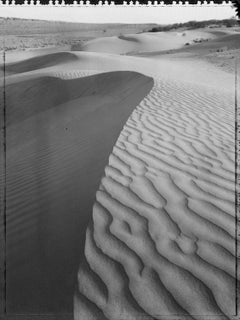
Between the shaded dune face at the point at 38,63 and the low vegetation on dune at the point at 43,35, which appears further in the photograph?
the low vegetation on dune at the point at 43,35

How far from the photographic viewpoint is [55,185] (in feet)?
15.7

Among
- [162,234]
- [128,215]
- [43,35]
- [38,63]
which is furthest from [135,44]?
[162,234]

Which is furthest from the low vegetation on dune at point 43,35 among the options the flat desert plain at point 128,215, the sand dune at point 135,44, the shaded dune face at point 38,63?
the flat desert plain at point 128,215

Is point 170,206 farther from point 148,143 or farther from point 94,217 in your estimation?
point 148,143

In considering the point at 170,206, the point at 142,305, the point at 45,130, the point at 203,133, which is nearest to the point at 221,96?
the point at 203,133

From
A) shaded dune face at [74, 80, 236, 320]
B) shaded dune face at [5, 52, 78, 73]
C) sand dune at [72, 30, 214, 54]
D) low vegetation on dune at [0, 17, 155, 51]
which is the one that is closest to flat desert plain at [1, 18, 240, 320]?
shaded dune face at [74, 80, 236, 320]

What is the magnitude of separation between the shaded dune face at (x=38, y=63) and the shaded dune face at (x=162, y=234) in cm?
1441

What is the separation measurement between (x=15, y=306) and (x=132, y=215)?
118 cm

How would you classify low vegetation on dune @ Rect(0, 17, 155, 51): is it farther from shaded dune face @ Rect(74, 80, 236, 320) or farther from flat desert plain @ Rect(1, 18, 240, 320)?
shaded dune face @ Rect(74, 80, 236, 320)

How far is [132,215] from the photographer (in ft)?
12.0

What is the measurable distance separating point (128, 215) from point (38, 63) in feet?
58.2

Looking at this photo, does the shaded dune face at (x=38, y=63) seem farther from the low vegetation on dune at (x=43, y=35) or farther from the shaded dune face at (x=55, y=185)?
the low vegetation on dune at (x=43, y=35)

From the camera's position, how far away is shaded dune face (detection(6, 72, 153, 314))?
331 cm

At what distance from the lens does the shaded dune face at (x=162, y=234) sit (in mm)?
2766
